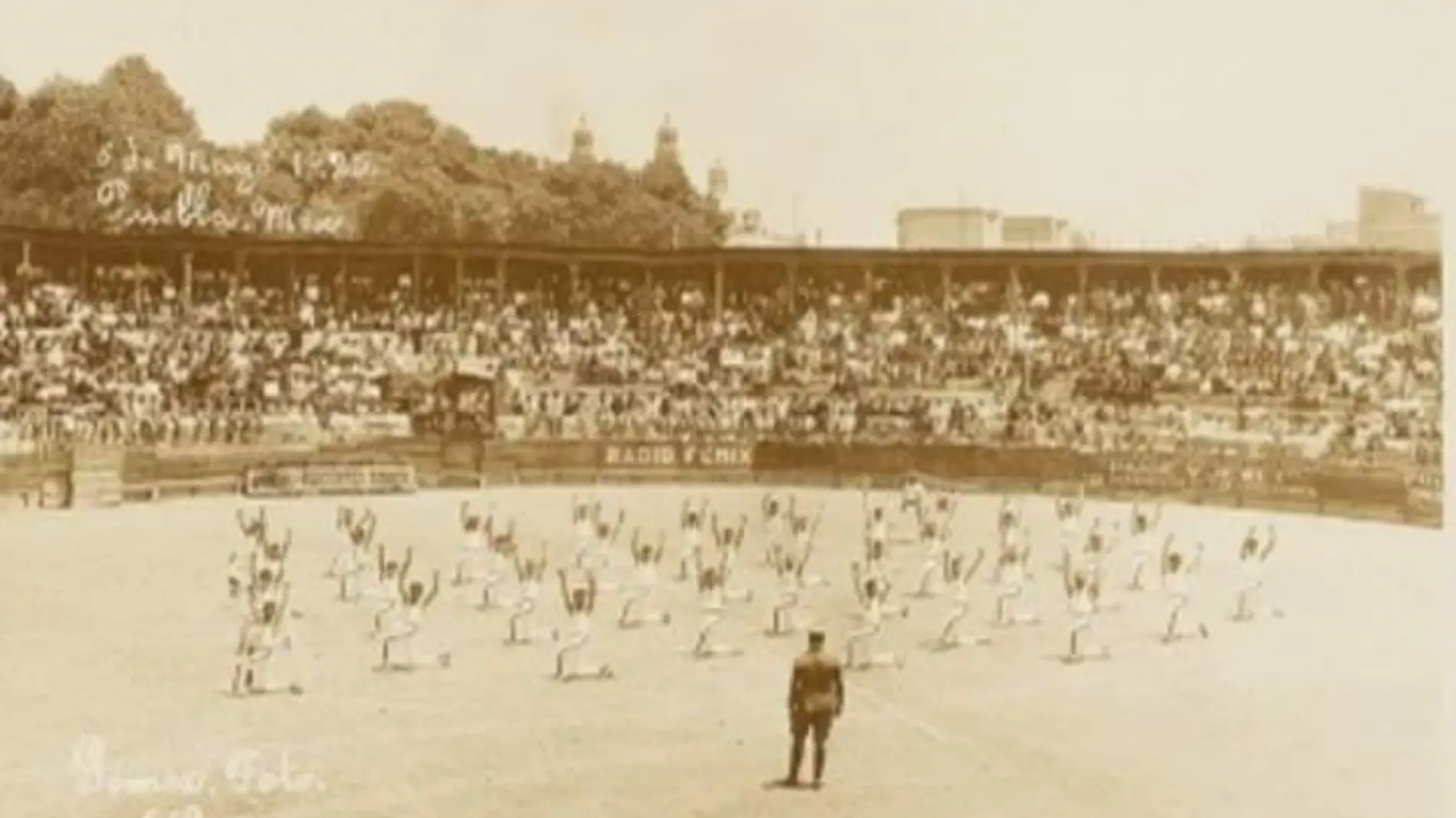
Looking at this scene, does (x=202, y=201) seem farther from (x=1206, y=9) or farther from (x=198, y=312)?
(x=1206, y=9)

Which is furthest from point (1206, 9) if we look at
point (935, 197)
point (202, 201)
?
point (202, 201)

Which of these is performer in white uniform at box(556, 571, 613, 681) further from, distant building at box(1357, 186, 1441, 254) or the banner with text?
distant building at box(1357, 186, 1441, 254)

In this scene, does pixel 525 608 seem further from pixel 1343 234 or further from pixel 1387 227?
pixel 1387 227

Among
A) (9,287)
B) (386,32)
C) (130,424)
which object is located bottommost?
(130,424)

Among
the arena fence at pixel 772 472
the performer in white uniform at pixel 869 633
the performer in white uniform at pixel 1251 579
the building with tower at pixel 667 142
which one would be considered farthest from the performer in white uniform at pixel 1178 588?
the building with tower at pixel 667 142

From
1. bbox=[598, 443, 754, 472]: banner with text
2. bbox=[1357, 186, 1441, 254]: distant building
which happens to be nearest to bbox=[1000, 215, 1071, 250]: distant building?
bbox=[1357, 186, 1441, 254]: distant building
